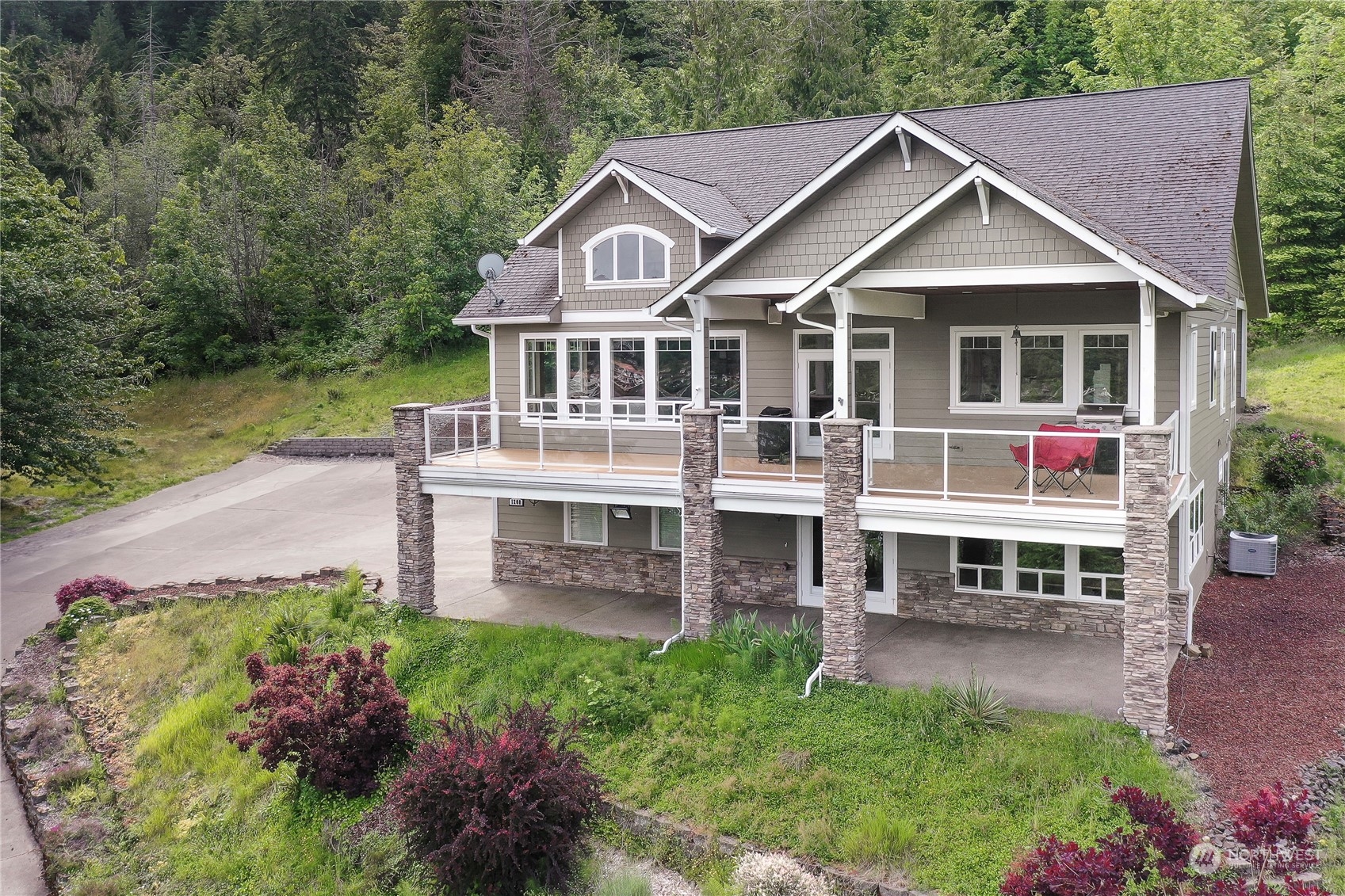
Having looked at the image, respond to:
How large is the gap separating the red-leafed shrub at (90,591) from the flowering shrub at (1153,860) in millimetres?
17464

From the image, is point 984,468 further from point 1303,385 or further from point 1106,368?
point 1303,385

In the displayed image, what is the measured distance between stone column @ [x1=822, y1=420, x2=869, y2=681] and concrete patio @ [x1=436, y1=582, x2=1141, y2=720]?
574 mm

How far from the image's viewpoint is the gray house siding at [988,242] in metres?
12.0

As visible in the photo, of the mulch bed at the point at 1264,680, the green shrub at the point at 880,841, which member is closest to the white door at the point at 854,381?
the mulch bed at the point at 1264,680

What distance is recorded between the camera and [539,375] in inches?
727

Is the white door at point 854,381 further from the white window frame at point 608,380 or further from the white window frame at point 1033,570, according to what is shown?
the white window frame at point 1033,570

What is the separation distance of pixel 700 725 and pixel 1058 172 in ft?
31.6

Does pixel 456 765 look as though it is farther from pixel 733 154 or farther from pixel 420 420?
pixel 733 154

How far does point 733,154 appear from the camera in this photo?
19.5m

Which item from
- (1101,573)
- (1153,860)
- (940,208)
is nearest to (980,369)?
(940,208)

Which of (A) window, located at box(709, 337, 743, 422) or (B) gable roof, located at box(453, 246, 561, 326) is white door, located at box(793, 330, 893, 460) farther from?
(B) gable roof, located at box(453, 246, 561, 326)

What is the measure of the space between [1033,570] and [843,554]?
3.54 m

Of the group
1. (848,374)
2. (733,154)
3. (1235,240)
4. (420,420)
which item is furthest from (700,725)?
(1235,240)

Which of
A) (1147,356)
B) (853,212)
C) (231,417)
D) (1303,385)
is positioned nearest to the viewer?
(1147,356)
